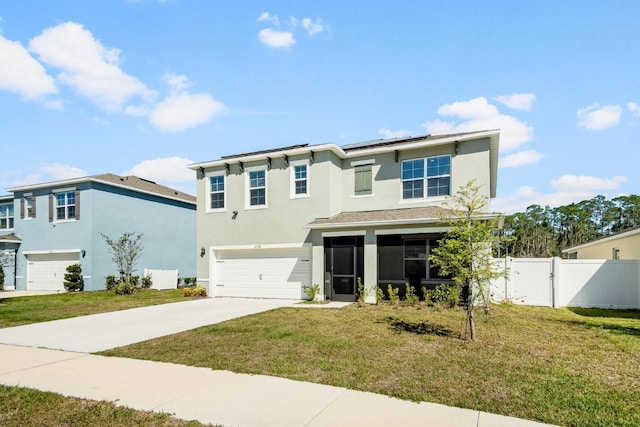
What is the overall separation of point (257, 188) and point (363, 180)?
488 centimetres

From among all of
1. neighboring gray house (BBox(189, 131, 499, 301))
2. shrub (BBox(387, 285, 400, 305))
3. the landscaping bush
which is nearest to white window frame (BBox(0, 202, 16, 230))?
the landscaping bush

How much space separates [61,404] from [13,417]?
1.57 feet

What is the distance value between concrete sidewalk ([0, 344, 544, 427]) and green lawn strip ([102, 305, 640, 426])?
309 mm

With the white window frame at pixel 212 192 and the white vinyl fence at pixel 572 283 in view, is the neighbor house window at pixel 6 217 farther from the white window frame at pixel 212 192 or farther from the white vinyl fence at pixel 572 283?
the white vinyl fence at pixel 572 283

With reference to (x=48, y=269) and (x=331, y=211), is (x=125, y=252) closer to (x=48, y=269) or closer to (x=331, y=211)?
(x=48, y=269)

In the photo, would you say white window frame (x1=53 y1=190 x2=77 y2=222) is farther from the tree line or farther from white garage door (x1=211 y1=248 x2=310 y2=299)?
the tree line

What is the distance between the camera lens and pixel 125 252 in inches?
850

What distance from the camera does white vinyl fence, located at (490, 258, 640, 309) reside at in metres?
12.9

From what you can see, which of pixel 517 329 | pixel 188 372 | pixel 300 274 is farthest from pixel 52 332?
pixel 517 329

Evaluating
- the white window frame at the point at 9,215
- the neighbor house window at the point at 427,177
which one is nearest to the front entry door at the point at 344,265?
the neighbor house window at the point at 427,177

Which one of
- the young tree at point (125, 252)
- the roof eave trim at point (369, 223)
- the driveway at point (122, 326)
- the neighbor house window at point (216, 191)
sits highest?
the neighbor house window at point (216, 191)

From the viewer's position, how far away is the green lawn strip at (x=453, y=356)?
470cm

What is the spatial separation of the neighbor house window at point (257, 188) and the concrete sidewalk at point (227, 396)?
1097 centimetres

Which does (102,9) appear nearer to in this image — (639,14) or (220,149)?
(220,149)
